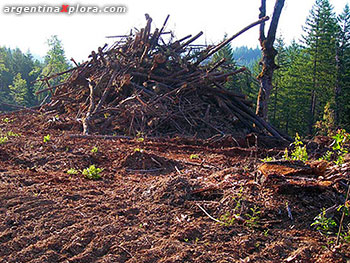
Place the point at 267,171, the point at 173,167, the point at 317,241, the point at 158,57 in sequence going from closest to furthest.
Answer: the point at 317,241
the point at 267,171
the point at 173,167
the point at 158,57

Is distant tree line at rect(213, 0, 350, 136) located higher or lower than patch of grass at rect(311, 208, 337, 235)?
higher

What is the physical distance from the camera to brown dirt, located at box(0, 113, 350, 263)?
8.39 feet

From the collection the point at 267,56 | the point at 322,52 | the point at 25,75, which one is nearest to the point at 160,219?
the point at 267,56

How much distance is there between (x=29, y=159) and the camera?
5551 mm

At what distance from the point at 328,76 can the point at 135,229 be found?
36.0m

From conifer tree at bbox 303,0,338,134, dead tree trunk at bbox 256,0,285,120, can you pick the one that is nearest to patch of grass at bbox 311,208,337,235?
dead tree trunk at bbox 256,0,285,120

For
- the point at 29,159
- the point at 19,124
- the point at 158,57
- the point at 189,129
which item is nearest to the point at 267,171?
the point at 29,159

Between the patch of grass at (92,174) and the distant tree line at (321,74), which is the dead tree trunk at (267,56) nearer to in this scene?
the patch of grass at (92,174)

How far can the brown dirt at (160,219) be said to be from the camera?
2.56m

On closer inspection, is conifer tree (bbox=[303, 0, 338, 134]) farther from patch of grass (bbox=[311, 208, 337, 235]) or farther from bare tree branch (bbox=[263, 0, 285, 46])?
patch of grass (bbox=[311, 208, 337, 235])

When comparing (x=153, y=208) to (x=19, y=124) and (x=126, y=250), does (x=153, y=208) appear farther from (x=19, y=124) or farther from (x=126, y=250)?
(x=19, y=124)

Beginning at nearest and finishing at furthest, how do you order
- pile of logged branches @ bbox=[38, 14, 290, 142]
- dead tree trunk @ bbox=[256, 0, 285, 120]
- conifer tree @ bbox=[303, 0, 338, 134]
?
pile of logged branches @ bbox=[38, 14, 290, 142], dead tree trunk @ bbox=[256, 0, 285, 120], conifer tree @ bbox=[303, 0, 338, 134]

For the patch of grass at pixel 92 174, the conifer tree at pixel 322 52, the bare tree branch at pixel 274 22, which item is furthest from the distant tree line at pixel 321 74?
the patch of grass at pixel 92 174

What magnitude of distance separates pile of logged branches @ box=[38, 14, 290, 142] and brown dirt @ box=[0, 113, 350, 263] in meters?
4.70
